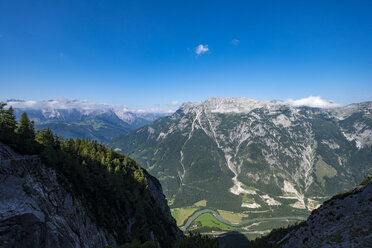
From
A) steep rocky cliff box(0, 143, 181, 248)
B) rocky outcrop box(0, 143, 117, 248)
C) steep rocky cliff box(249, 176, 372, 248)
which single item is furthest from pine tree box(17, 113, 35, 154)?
steep rocky cliff box(249, 176, 372, 248)

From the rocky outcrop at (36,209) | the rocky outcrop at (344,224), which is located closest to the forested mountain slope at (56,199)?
the rocky outcrop at (36,209)

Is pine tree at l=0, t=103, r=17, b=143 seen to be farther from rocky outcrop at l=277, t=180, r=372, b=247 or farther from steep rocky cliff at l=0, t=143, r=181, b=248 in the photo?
rocky outcrop at l=277, t=180, r=372, b=247

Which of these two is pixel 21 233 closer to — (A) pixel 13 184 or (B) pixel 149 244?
(A) pixel 13 184

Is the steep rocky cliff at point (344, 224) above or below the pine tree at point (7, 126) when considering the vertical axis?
below

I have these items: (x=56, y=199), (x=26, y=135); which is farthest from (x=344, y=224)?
(x=26, y=135)

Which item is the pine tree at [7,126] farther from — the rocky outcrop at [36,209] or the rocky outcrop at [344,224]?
the rocky outcrop at [344,224]

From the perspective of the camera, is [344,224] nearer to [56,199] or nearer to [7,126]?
[56,199]
